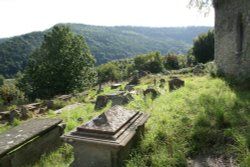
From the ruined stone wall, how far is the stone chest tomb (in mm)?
6721

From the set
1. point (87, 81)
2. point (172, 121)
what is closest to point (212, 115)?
point (172, 121)

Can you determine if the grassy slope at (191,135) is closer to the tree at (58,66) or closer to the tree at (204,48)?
the tree at (58,66)

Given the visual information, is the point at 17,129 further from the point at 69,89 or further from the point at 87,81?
the point at 87,81

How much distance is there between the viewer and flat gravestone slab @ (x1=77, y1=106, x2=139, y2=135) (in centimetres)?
423

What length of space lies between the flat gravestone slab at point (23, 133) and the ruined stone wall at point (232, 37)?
7196 mm

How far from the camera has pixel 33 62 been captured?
80.0 feet

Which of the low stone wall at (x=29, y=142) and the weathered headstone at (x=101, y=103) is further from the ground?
the low stone wall at (x=29, y=142)

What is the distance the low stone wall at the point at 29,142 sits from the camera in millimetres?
4717

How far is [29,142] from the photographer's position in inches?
206

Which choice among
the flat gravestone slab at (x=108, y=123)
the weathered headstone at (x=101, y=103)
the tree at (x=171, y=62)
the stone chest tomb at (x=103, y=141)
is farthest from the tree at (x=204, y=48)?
the stone chest tomb at (x=103, y=141)

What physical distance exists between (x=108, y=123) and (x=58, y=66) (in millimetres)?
20154

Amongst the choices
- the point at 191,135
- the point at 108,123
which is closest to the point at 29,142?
the point at 108,123

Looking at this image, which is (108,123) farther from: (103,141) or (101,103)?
(101,103)

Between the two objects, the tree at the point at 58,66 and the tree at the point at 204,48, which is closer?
the tree at the point at 58,66
